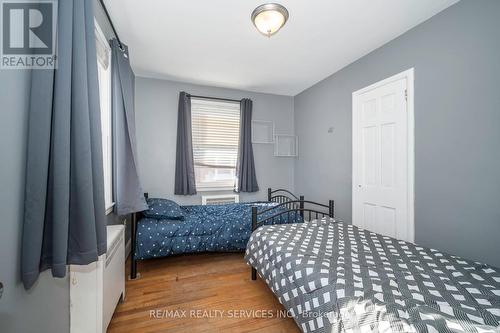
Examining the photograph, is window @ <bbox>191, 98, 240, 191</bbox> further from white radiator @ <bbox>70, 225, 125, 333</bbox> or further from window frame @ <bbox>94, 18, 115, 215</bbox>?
white radiator @ <bbox>70, 225, 125, 333</bbox>

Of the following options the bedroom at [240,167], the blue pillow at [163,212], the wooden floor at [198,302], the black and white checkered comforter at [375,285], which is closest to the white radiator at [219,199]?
the bedroom at [240,167]

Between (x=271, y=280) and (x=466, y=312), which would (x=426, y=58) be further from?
(x=271, y=280)

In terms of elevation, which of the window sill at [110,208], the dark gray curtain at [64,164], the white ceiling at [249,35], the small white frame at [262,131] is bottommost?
the window sill at [110,208]

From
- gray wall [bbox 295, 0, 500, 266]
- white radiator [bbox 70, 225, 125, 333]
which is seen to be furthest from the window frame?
gray wall [bbox 295, 0, 500, 266]

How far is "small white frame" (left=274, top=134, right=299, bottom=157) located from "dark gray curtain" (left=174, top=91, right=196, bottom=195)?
64.5 inches

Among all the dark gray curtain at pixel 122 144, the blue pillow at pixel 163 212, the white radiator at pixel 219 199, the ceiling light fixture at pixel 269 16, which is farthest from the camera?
the white radiator at pixel 219 199

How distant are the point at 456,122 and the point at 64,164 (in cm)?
281

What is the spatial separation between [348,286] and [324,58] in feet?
8.74

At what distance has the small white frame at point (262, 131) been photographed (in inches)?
156

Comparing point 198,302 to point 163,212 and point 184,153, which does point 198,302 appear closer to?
point 163,212

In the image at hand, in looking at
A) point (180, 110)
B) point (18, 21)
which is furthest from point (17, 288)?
point (180, 110)

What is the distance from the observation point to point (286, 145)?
418 cm

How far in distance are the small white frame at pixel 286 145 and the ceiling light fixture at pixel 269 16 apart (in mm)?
2383

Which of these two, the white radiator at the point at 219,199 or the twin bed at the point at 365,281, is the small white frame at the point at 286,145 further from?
the twin bed at the point at 365,281
